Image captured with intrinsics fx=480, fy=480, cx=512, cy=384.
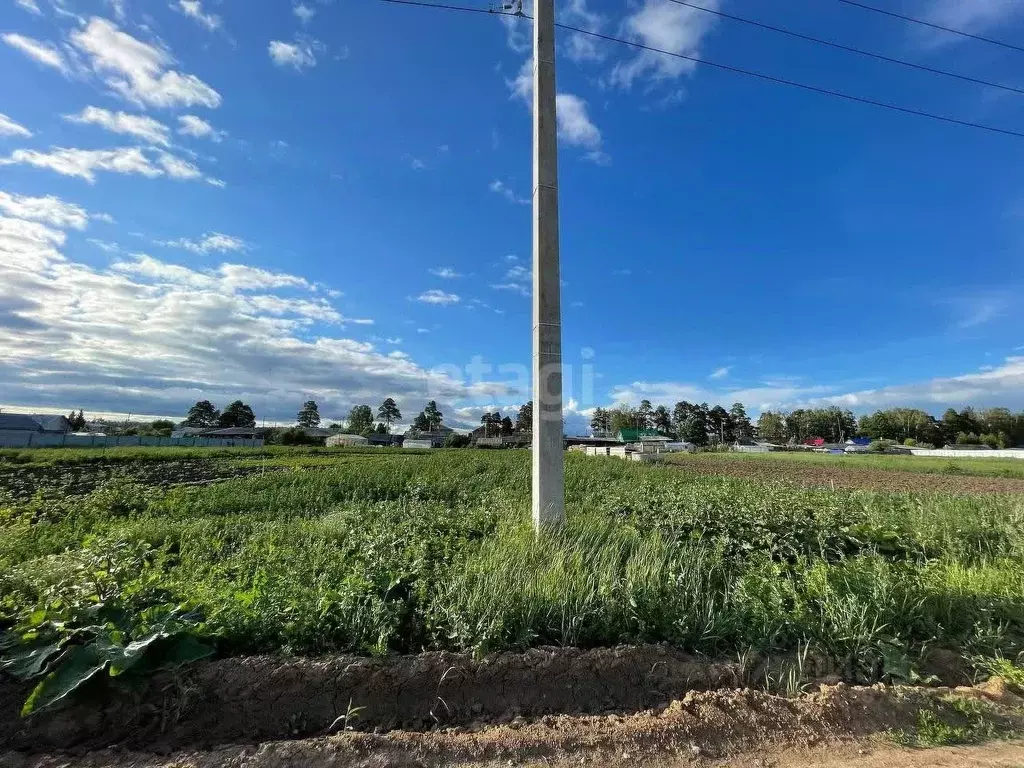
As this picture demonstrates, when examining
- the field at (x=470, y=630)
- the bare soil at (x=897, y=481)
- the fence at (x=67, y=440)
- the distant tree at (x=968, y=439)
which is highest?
the distant tree at (x=968, y=439)

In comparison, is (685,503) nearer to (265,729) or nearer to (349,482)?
(265,729)

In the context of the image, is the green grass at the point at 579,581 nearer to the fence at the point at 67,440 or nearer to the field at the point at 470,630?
the field at the point at 470,630

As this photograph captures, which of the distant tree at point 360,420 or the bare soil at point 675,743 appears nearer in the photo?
the bare soil at point 675,743

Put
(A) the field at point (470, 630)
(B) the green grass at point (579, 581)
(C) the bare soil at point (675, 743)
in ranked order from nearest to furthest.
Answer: (C) the bare soil at point (675, 743), (A) the field at point (470, 630), (B) the green grass at point (579, 581)

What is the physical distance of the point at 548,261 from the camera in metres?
5.48

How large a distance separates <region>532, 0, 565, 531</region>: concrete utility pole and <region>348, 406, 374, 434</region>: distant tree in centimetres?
10085

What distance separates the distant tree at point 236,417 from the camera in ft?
318

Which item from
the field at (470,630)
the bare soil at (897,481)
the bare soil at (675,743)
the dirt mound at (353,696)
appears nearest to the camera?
the bare soil at (675,743)

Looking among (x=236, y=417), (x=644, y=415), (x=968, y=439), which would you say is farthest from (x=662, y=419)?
(x=236, y=417)

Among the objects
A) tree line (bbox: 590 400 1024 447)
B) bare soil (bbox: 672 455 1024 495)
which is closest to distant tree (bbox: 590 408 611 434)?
tree line (bbox: 590 400 1024 447)

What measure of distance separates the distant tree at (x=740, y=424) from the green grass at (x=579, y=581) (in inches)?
4355

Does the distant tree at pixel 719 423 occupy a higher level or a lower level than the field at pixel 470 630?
higher

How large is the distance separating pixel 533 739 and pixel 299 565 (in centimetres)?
252

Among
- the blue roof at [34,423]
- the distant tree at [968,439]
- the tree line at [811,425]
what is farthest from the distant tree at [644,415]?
the blue roof at [34,423]
